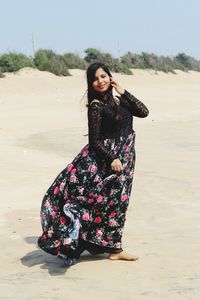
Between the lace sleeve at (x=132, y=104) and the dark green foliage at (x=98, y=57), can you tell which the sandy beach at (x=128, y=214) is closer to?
the lace sleeve at (x=132, y=104)

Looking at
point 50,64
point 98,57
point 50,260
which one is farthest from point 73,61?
point 50,260

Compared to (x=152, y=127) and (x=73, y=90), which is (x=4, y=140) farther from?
(x=73, y=90)

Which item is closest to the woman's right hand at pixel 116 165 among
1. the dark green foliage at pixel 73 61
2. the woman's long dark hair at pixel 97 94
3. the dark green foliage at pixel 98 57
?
the woman's long dark hair at pixel 97 94

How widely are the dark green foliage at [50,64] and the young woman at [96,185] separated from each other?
24.9 m

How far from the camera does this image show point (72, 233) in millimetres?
5000

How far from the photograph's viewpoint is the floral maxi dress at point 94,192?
5.05 m

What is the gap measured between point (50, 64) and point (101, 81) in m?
25.8

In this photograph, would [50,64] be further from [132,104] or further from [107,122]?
[107,122]

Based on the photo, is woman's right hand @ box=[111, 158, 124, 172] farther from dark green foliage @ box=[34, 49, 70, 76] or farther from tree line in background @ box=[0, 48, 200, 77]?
dark green foliage @ box=[34, 49, 70, 76]

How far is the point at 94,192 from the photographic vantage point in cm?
509

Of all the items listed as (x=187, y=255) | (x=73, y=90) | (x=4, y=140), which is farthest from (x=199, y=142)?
(x=73, y=90)

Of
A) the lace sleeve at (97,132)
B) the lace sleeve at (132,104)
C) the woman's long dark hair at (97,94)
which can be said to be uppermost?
the woman's long dark hair at (97,94)

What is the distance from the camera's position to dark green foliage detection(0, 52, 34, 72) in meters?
27.9

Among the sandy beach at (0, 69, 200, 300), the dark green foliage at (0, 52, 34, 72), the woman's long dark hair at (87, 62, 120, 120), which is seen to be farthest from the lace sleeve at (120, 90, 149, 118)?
the dark green foliage at (0, 52, 34, 72)
